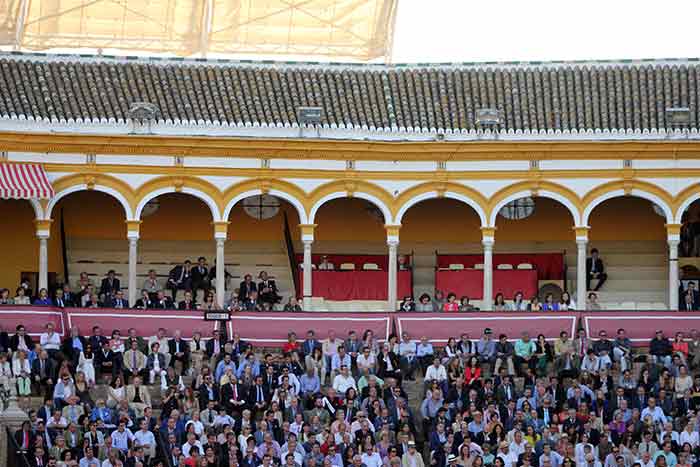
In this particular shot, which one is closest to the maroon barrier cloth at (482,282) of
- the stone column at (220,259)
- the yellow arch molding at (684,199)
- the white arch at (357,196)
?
the white arch at (357,196)

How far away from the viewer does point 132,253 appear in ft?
180

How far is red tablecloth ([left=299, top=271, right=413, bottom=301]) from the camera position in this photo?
56.5 meters

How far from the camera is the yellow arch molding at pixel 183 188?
54938 mm

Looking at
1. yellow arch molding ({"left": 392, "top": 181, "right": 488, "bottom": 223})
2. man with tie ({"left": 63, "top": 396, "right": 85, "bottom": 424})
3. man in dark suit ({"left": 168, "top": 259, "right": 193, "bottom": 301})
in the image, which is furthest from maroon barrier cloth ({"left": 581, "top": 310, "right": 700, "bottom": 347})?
man with tie ({"left": 63, "top": 396, "right": 85, "bottom": 424})

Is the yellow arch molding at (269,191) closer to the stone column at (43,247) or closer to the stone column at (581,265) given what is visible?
the stone column at (43,247)

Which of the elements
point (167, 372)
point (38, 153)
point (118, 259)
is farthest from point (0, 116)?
point (167, 372)

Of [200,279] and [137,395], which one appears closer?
[137,395]

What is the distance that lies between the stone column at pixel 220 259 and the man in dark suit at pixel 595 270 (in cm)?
A: 844

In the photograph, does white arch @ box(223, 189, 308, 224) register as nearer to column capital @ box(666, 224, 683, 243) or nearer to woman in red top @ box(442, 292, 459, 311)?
woman in red top @ box(442, 292, 459, 311)

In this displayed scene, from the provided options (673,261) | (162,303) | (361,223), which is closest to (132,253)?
(162,303)

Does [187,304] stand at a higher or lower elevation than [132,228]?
lower

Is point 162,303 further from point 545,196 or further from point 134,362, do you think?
point 545,196

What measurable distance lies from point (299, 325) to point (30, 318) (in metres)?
5.76

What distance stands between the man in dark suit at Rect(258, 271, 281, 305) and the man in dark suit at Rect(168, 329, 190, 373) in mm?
5254
